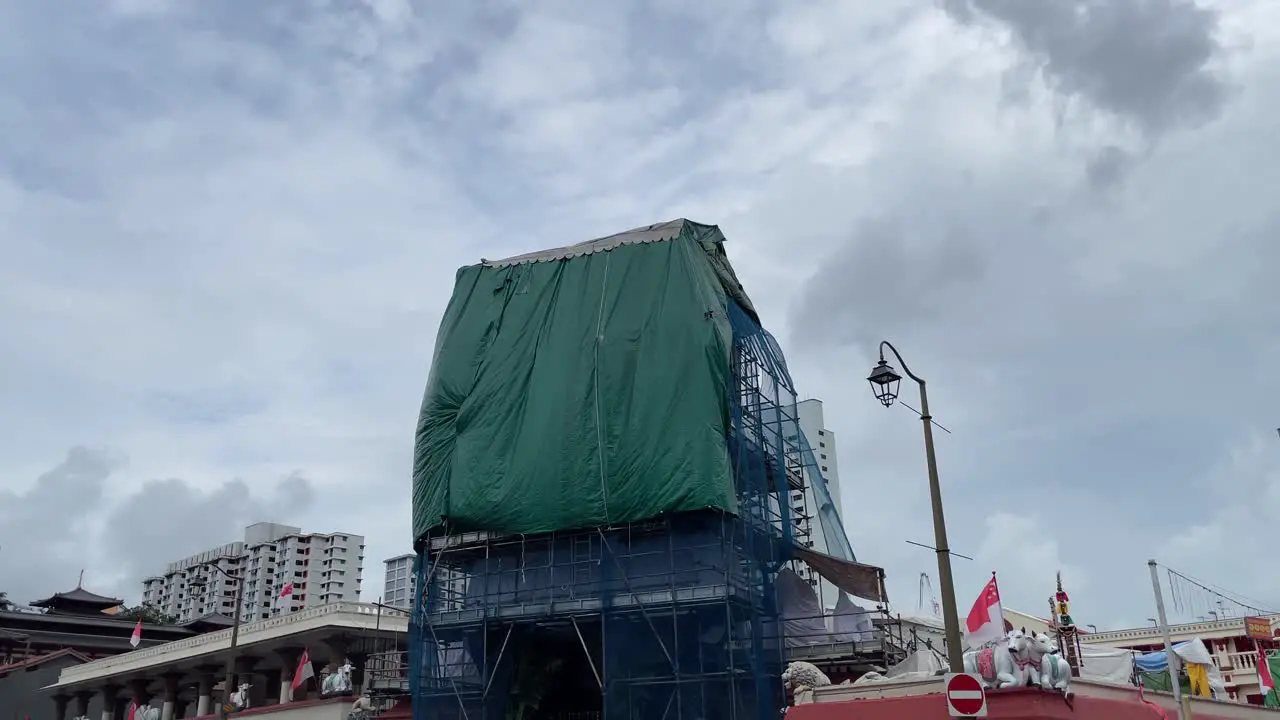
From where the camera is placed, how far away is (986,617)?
23406mm

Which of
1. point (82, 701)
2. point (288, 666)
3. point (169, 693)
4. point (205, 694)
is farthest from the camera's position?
point (82, 701)

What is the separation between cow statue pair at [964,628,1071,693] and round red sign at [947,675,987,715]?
5030mm

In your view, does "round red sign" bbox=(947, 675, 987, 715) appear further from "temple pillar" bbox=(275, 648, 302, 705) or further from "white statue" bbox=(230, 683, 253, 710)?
"temple pillar" bbox=(275, 648, 302, 705)

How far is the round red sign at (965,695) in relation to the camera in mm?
14039

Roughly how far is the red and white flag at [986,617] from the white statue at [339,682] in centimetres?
2648

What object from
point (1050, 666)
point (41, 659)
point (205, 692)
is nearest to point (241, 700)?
point (205, 692)

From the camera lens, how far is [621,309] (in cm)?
3512

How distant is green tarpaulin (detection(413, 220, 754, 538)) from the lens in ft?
105

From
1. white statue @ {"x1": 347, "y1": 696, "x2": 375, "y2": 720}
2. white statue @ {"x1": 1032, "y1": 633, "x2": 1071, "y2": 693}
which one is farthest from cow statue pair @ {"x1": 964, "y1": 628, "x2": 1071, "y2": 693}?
white statue @ {"x1": 347, "y1": 696, "x2": 375, "y2": 720}

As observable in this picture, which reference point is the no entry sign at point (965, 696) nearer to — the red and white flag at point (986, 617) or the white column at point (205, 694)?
the red and white flag at point (986, 617)

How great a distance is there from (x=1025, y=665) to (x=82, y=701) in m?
67.0

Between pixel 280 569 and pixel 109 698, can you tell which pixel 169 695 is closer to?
pixel 109 698

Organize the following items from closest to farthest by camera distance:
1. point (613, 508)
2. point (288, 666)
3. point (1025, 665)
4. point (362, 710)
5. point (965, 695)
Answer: point (965, 695), point (1025, 665), point (613, 508), point (362, 710), point (288, 666)

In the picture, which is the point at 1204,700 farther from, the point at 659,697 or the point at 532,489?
the point at 532,489
